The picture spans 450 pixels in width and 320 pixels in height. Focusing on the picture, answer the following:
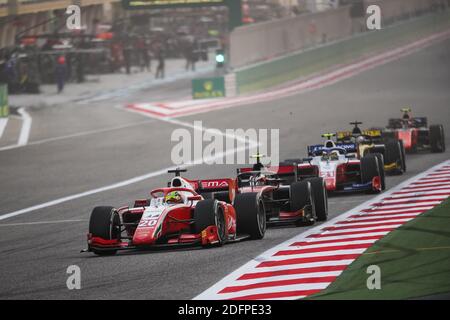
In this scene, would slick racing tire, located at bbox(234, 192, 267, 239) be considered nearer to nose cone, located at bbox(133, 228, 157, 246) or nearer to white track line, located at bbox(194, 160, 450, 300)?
white track line, located at bbox(194, 160, 450, 300)

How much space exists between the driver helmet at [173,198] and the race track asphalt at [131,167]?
2.68 feet

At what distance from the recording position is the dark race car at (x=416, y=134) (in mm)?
32219

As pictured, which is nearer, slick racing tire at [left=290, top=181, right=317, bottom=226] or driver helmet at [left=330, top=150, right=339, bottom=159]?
slick racing tire at [left=290, top=181, right=317, bottom=226]

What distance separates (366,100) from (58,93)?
15.9 metres

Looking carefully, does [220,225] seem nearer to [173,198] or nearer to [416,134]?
[173,198]

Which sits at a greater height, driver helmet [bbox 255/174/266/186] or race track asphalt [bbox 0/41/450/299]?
driver helmet [bbox 255/174/266/186]

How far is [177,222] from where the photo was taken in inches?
701

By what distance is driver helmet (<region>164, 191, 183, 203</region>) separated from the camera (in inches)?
706

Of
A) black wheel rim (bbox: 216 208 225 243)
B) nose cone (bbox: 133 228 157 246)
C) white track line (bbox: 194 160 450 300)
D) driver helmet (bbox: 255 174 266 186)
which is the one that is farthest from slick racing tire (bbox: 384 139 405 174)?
nose cone (bbox: 133 228 157 246)

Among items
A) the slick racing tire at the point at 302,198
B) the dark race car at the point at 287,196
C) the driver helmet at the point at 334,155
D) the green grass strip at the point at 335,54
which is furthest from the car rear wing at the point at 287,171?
the green grass strip at the point at 335,54

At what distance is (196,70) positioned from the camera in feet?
226

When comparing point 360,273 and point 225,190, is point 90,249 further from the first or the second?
point 360,273

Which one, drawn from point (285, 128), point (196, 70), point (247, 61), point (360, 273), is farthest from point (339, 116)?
point (360, 273)

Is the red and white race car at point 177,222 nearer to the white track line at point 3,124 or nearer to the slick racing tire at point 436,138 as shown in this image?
the slick racing tire at point 436,138
